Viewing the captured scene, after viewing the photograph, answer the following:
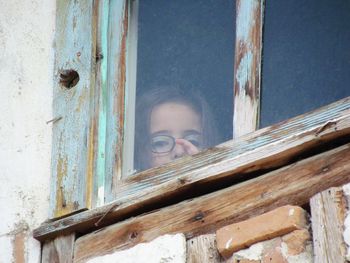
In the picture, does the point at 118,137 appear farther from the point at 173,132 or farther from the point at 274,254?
the point at 274,254

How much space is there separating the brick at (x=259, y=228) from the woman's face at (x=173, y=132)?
1.46 feet

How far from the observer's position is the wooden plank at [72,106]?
4047 millimetres

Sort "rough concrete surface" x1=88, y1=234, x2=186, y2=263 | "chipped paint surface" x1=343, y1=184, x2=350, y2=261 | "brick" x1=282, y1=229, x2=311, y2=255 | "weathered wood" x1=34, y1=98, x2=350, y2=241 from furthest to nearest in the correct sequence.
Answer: "rough concrete surface" x1=88, y1=234, x2=186, y2=263 < "weathered wood" x1=34, y1=98, x2=350, y2=241 < "brick" x1=282, y1=229, x2=311, y2=255 < "chipped paint surface" x1=343, y1=184, x2=350, y2=261

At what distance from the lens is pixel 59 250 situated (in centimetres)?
396

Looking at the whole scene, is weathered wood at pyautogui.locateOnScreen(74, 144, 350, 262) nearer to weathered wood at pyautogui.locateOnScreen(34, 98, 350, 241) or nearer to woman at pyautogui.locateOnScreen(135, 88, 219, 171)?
weathered wood at pyautogui.locateOnScreen(34, 98, 350, 241)

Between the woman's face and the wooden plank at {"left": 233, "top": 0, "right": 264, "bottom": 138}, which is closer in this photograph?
the wooden plank at {"left": 233, "top": 0, "right": 264, "bottom": 138}

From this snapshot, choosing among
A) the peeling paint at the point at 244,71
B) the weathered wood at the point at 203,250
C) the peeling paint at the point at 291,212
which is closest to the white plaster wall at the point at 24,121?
the weathered wood at the point at 203,250

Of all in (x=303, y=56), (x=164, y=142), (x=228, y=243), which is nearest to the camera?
(x=228, y=243)

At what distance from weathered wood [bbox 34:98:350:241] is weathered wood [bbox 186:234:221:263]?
169 millimetres

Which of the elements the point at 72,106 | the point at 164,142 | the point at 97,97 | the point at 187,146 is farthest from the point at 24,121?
the point at 187,146

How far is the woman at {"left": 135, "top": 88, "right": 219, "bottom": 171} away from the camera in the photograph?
3938mm

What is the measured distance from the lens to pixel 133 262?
372 centimetres

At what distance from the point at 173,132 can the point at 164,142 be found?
44 millimetres

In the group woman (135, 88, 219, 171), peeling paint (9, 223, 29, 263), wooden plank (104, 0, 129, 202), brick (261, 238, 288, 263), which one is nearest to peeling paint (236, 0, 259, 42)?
woman (135, 88, 219, 171)
